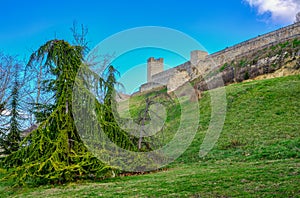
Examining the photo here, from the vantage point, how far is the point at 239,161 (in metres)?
11.9

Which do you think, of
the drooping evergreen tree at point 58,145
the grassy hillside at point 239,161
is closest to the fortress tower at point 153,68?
the grassy hillside at point 239,161

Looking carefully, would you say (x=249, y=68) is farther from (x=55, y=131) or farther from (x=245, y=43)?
(x=55, y=131)

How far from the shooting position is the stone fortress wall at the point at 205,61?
30894 millimetres

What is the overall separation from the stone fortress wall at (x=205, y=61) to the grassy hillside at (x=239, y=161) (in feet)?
28.1

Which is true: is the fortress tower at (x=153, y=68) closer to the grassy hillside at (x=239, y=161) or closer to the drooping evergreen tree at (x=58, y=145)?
the grassy hillside at (x=239, y=161)

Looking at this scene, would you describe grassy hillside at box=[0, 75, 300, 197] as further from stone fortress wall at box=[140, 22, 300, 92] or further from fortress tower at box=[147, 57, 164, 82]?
fortress tower at box=[147, 57, 164, 82]

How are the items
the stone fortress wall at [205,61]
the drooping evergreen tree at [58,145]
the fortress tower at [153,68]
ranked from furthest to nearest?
the fortress tower at [153,68], the stone fortress wall at [205,61], the drooping evergreen tree at [58,145]

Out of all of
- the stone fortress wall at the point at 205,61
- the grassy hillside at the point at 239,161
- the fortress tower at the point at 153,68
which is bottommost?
the grassy hillside at the point at 239,161

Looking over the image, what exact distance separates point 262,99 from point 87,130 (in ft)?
46.6

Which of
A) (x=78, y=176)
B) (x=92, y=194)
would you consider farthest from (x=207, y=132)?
(x=92, y=194)

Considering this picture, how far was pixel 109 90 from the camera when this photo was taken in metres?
10.8

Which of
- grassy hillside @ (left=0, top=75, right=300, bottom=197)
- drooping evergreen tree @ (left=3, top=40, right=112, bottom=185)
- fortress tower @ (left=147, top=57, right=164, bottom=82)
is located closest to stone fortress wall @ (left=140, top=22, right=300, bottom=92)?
fortress tower @ (left=147, top=57, right=164, bottom=82)

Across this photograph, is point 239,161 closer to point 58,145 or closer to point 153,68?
point 58,145

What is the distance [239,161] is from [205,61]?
2961 centimetres
